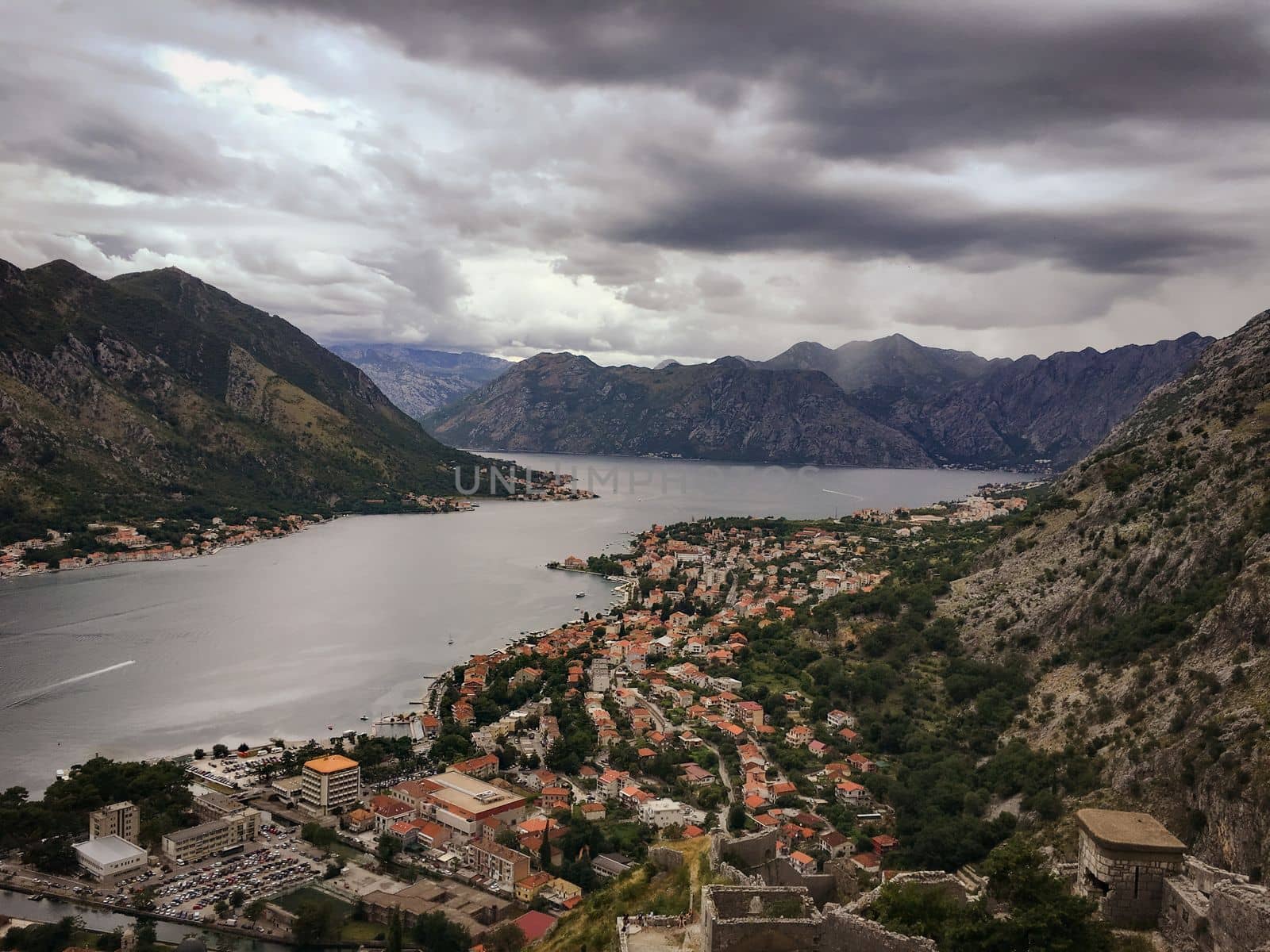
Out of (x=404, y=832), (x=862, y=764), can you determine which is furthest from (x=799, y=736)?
(x=404, y=832)

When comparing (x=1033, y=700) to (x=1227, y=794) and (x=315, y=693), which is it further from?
(x=315, y=693)

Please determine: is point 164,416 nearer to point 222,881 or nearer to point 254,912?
point 222,881

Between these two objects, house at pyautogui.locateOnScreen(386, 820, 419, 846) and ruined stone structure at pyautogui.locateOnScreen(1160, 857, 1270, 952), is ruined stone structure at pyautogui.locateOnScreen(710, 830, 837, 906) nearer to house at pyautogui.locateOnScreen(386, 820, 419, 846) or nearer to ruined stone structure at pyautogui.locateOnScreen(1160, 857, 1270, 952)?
ruined stone structure at pyautogui.locateOnScreen(1160, 857, 1270, 952)

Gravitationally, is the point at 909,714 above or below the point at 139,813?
above

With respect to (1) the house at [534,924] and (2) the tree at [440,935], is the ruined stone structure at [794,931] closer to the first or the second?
(1) the house at [534,924]

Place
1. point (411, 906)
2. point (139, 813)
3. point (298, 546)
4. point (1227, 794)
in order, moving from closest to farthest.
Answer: point (1227, 794), point (411, 906), point (139, 813), point (298, 546)

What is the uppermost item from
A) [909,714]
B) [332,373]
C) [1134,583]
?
[332,373]

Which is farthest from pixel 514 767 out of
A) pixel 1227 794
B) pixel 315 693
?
pixel 1227 794
